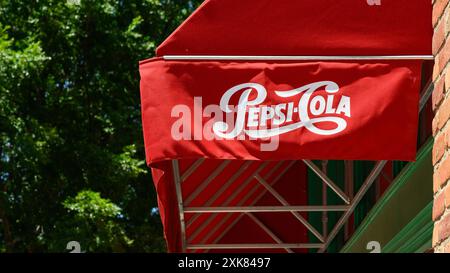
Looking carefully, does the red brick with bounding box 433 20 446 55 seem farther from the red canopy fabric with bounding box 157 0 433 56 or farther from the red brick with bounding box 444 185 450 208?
the red brick with bounding box 444 185 450 208

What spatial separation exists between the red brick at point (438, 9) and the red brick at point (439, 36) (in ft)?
0.16

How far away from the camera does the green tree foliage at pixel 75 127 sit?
15281mm

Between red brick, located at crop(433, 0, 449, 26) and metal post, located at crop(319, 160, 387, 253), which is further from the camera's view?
metal post, located at crop(319, 160, 387, 253)

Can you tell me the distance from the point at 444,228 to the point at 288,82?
1.05 meters

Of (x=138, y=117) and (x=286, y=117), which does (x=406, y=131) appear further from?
(x=138, y=117)

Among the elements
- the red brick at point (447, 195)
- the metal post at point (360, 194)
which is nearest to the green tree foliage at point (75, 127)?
the metal post at point (360, 194)

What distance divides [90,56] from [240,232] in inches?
346

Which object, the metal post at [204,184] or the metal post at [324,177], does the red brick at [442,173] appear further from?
the metal post at [204,184]

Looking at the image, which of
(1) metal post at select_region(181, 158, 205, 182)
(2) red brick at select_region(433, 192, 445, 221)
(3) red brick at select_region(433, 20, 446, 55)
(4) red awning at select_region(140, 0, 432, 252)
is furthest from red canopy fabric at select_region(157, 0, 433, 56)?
(1) metal post at select_region(181, 158, 205, 182)

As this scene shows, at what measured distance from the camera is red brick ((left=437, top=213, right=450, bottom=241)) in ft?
12.6

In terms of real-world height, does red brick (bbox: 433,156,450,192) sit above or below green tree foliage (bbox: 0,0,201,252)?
above

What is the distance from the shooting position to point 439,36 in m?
4.22

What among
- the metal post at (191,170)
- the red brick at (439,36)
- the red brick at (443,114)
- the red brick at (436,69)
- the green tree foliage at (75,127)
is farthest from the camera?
the green tree foliage at (75,127)

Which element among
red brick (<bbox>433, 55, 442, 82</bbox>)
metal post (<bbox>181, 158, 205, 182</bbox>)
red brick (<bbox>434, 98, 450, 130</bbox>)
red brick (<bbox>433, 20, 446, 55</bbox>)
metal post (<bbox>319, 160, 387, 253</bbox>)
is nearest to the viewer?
red brick (<bbox>434, 98, 450, 130</bbox>)
